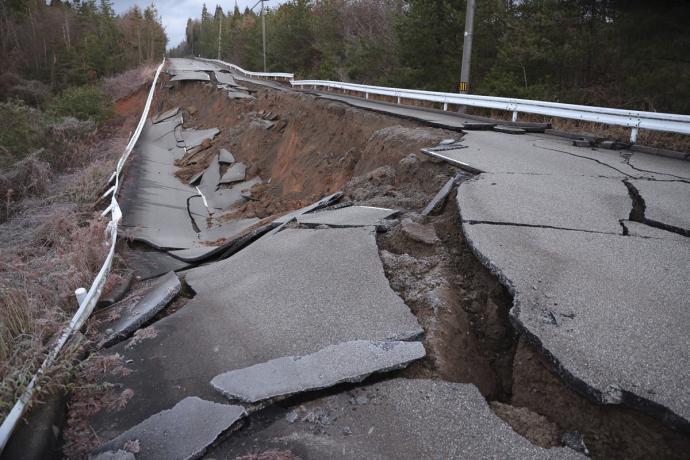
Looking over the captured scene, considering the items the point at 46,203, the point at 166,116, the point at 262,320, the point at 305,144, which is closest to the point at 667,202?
the point at 262,320

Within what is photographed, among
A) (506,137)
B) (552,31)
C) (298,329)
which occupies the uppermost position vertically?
(552,31)

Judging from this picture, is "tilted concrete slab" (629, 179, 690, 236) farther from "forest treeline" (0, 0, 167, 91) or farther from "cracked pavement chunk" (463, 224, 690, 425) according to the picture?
"forest treeline" (0, 0, 167, 91)

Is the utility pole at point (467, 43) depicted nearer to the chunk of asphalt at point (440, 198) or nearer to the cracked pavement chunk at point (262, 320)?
the chunk of asphalt at point (440, 198)

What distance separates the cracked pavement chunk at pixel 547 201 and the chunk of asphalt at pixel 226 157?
A: 10.3 metres

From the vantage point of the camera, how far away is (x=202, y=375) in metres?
2.74

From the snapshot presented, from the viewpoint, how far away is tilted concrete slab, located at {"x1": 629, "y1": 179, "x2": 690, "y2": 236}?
422cm

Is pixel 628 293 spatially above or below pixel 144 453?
above

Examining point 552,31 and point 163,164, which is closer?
point 163,164

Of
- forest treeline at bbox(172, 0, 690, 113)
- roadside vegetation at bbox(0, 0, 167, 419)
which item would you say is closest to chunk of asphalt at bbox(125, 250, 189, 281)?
roadside vegetation at bbox(0, 0, 167, 419)

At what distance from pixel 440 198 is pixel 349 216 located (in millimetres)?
1057

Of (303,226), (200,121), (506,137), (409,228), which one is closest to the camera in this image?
(409,228)

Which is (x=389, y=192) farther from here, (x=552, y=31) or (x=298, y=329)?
(x=552, y=31)

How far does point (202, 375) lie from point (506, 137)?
294 inches

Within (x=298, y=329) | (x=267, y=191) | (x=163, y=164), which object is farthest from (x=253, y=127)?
(x=298, y=329)
